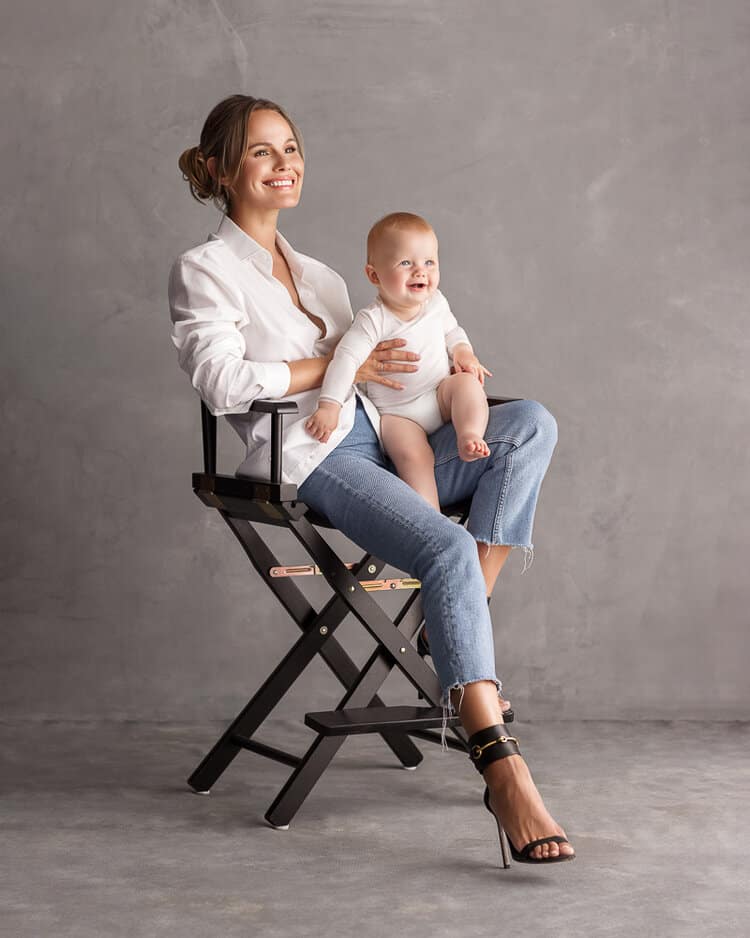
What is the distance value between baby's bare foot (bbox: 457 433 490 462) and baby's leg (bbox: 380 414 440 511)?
14cm

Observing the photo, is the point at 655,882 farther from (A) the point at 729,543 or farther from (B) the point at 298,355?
(A) the point at 729,543

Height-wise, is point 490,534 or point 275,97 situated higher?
point 275,97

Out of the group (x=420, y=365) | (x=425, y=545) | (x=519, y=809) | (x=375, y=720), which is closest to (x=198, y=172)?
(x=420, y=365)

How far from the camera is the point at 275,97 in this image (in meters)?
3.73

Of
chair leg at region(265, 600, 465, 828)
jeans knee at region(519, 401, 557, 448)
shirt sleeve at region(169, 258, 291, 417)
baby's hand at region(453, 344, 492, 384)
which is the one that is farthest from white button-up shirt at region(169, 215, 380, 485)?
chair leg at region(265, 600, 465, 828)

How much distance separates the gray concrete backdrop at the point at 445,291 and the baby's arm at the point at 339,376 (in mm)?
1040

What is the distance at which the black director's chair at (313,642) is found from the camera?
2.67 meters

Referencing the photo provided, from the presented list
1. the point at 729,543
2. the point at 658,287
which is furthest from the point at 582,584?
the point at 658,287

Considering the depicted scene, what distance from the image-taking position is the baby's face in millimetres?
2750

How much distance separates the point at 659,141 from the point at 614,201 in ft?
0.78

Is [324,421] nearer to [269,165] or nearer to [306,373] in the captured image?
[306,373]

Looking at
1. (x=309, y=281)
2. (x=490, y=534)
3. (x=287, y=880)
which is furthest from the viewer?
(x=309, y=281)

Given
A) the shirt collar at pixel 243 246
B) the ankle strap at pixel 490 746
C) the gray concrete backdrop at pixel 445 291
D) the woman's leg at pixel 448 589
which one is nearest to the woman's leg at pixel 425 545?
the woman's leg at pixel 448 589

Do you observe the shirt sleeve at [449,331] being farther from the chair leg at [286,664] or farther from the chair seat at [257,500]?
the chair leg at [286,664]
